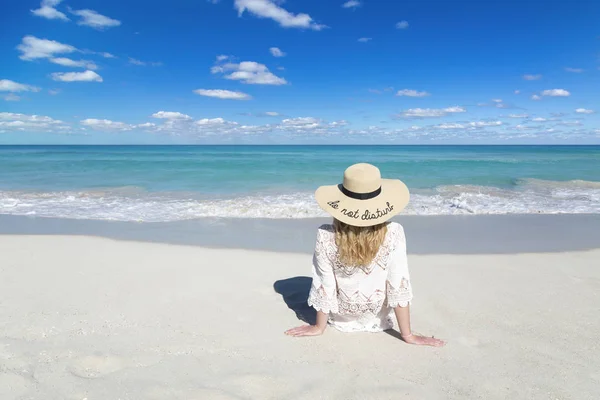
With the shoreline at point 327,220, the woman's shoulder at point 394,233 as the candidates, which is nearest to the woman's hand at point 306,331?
the woman's shoulder at point 394,233

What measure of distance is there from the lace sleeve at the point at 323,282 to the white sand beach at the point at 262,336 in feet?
1.04

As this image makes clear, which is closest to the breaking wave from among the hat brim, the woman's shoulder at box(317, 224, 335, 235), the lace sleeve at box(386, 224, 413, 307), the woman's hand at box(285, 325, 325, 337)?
the woman's hand at box(285, 325, 325, 337)

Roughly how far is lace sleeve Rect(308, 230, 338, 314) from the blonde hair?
142mm

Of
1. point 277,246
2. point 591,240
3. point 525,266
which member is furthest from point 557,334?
point 591,240

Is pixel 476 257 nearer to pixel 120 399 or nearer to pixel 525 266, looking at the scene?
pixel 525 266

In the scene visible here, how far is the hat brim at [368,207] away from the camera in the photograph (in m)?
2.62

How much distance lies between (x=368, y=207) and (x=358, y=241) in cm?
28

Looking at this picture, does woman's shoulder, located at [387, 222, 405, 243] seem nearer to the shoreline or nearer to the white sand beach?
the white sand beach

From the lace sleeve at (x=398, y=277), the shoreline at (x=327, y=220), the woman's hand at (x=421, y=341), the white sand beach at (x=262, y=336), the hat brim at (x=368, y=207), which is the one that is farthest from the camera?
the shoreline at (x=327, y=220)

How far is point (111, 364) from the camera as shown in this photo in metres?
2.70

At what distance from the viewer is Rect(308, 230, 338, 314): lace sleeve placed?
2.90 m

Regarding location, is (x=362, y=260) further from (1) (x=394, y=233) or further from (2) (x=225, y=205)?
(2) (x=225, y=205)

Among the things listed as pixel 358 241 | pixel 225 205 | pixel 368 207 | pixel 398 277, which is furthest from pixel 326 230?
pixel 225 205

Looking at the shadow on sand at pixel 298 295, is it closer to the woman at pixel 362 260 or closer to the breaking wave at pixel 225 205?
the woman at pixel 362 260
